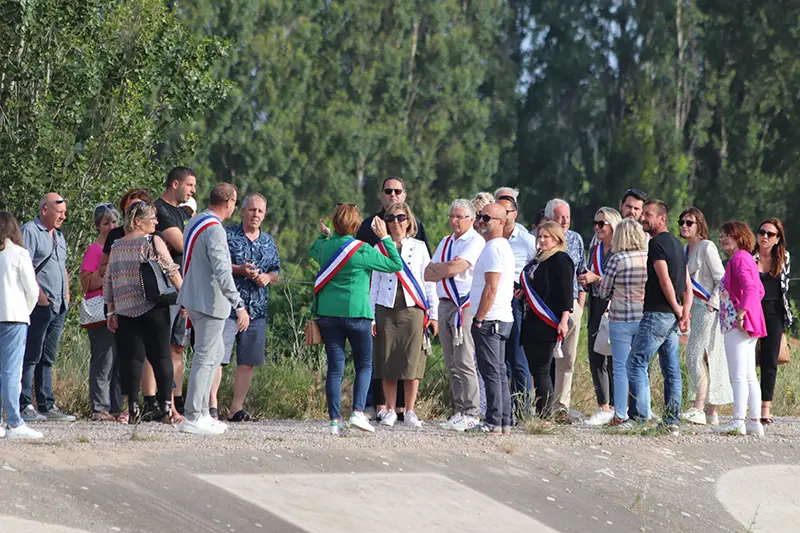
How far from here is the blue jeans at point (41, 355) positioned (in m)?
10.4

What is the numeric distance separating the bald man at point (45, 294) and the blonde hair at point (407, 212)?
8.11ft

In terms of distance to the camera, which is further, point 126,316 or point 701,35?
point 701,35

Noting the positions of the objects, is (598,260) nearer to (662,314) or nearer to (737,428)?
(662,314)

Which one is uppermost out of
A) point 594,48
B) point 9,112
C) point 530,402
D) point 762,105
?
point 594,48

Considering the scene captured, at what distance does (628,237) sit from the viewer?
10594 millimetres

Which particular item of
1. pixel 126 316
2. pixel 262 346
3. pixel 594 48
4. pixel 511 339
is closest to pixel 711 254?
pixel 511 339

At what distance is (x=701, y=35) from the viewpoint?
4675 centimetres

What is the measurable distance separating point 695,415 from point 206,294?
4.37 metres

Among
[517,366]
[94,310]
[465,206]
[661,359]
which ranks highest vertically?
[465,206]

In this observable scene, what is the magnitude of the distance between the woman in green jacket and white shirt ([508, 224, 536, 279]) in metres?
1.76

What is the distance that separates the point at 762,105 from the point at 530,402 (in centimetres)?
3483

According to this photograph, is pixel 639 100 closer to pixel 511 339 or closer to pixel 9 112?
pixel 9 112

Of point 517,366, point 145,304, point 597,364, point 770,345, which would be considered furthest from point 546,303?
point 145,304

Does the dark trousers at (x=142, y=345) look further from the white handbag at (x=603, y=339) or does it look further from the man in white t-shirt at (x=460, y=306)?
the white handbag at (x=603, y=339)
